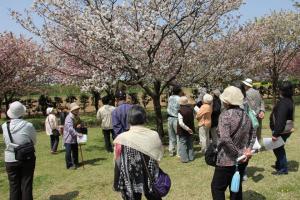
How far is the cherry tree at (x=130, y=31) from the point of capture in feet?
37.4

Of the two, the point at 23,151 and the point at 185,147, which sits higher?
the point at 23,151

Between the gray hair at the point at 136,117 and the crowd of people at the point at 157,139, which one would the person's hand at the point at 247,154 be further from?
the gray hair at the point at 136,117

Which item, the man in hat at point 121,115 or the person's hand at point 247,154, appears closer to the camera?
the person's hand at point 247,154

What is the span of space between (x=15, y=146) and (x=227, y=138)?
10.9 ft

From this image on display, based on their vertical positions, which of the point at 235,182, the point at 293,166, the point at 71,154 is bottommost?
the point at 293,166

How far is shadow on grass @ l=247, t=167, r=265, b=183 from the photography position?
7.86 m

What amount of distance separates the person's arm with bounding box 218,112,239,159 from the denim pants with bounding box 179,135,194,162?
181 inches

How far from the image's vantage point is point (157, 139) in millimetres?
4723

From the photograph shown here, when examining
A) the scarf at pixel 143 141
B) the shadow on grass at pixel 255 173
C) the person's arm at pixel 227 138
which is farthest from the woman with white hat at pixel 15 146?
the shadow on grass at pixel 255 173

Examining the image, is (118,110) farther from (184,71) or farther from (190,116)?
(184,71)

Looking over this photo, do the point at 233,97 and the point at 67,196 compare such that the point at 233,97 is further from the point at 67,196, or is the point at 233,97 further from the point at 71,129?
the point at 71,129

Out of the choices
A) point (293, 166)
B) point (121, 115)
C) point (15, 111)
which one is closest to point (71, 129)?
point (121, 115)

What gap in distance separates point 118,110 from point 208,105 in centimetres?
242

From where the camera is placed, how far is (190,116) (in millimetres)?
9797
